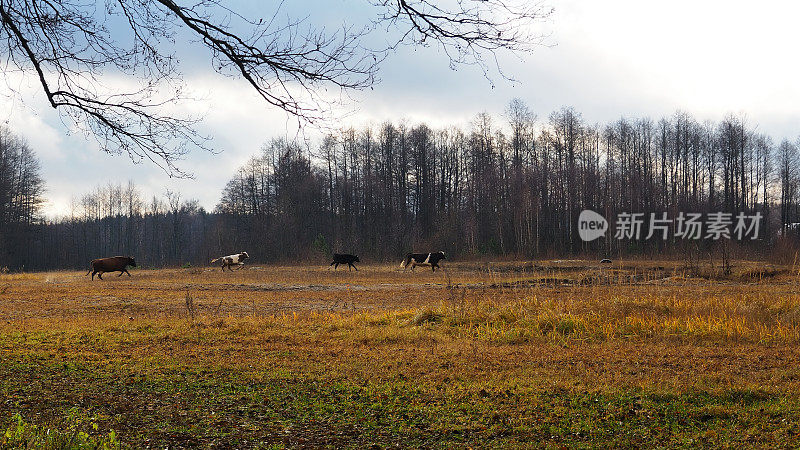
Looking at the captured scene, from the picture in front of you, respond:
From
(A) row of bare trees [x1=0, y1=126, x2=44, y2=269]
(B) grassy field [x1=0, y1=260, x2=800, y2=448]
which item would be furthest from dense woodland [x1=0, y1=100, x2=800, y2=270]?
(B) grassy field [x1=0, y1=260, x2=800, y2=448]

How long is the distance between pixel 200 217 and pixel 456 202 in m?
83.5

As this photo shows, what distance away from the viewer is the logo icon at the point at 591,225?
55.4 metres

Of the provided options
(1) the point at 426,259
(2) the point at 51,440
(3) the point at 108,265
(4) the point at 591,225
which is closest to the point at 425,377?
(2) the point at 51,440

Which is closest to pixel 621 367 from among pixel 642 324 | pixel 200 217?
pixel 642 324

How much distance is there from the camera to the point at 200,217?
12888cm

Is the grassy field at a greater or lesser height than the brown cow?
lesser

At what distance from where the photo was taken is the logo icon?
55.4 metres

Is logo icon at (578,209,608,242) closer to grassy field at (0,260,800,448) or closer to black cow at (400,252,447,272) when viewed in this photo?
black cow at (400,252,447,272)

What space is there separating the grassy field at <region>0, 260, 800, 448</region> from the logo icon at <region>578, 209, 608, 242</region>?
42757 millimetres

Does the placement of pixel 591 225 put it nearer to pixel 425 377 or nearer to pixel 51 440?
pixel 425 377

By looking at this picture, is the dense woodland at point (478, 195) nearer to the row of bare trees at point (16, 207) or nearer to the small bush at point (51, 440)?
the row of bare trees at point (16, 207)

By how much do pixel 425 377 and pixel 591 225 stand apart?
172 ft

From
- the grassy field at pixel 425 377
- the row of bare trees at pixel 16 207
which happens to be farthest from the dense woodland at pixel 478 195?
the grassy field at pixel 425 377

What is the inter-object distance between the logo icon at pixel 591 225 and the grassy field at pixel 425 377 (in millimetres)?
42757
